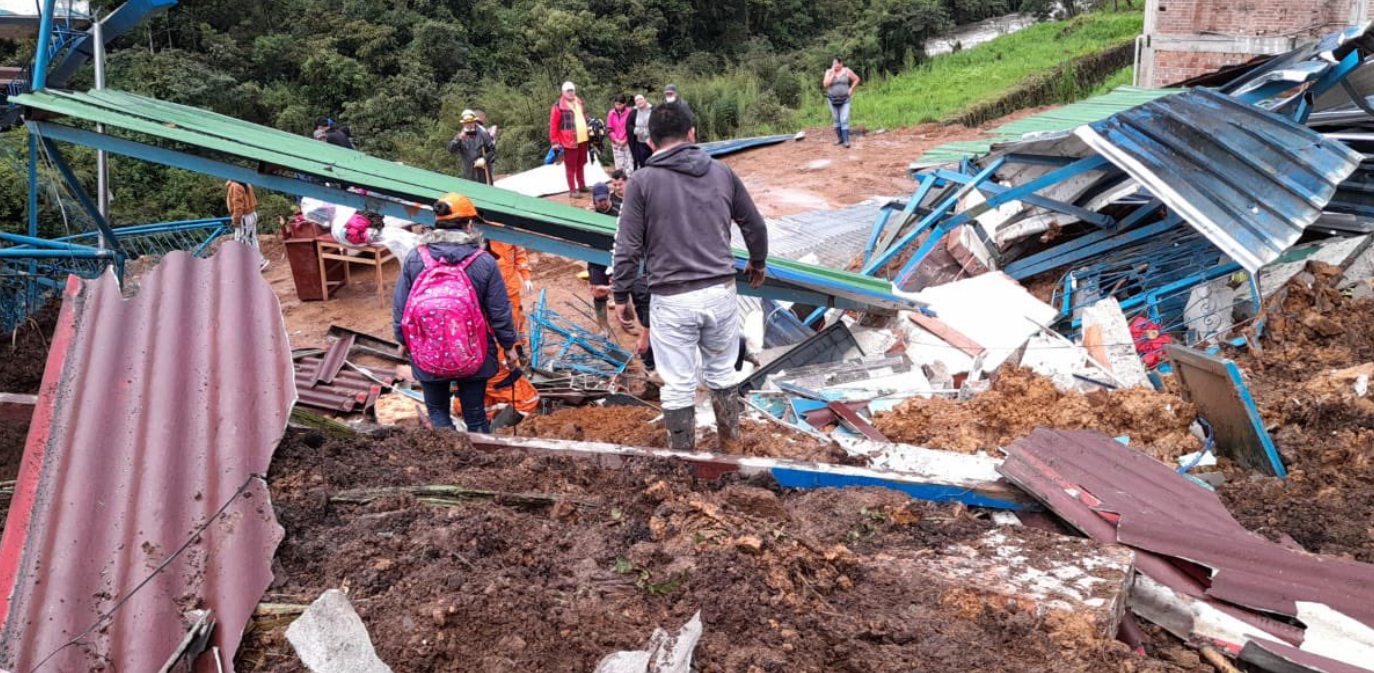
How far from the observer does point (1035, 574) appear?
2.93 m

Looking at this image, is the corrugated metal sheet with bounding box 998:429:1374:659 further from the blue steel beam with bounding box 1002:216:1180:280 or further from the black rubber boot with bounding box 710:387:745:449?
the blue steel beam with bounding box 1002:216:1180:280

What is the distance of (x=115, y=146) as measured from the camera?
5.48 m

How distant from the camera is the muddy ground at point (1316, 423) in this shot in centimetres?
402

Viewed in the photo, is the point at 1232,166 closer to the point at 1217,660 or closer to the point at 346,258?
the point at 1217,660

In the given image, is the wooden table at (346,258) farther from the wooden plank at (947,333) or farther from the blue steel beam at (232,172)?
the wooden plank at (947,333)

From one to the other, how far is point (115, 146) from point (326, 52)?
18.8 meters

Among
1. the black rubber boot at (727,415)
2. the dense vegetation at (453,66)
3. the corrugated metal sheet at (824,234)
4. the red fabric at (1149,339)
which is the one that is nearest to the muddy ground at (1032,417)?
the red fabric at (1149,339)

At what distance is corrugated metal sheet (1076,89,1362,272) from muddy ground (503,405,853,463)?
2.85 meters

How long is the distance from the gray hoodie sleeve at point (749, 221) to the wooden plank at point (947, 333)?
8.64 ft

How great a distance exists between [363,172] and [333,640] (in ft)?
14.2

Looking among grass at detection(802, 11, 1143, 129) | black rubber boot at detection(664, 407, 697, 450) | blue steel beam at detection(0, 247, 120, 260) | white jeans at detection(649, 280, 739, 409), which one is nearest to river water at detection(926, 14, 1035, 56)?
grass at detection(802, 11, 1143, 129)

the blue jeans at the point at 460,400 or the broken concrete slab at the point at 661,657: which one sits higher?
the broken concrete slab at the point at 661,657

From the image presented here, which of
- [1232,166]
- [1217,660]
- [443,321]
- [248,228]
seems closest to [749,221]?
[443,321]

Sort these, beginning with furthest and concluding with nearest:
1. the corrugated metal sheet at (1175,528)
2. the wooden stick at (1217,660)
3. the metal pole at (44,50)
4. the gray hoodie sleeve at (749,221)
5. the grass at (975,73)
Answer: the grass at (975,73), the metal pole at (44,50), the gray hoodie sleeve at (749,221), the corrugated metal sheet at (1175,528), the wooden stick at (1217,660)
